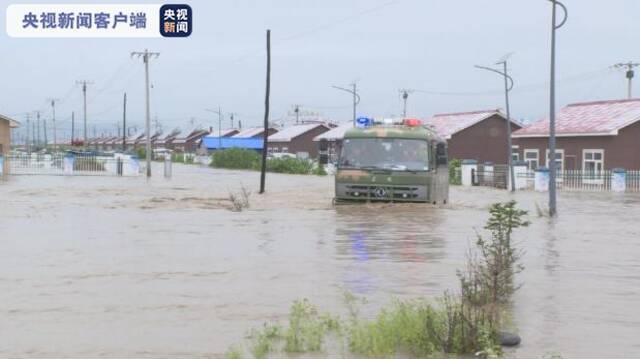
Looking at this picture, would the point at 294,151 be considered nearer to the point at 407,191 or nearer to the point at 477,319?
the point at 407,191

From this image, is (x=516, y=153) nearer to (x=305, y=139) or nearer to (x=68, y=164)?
(x=68, y=164)

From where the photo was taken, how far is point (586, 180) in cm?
4056

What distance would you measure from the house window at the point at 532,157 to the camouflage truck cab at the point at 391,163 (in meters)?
25.8

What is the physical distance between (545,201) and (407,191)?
1180cm

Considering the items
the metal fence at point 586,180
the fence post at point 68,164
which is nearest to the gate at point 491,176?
the metal fence at point 586,180

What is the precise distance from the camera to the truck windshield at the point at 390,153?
2108 centimetres

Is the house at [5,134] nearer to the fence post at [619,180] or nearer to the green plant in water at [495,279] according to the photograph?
the fence post at [619,180]

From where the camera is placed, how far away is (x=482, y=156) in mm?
55906

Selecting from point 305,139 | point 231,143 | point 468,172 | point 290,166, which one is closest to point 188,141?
point 231,143

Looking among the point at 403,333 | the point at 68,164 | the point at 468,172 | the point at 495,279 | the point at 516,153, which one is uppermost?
the point at 516,153

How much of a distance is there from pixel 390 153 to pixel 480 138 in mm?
35633

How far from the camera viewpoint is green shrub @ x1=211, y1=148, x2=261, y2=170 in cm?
7144

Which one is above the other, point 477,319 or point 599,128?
point 599,128

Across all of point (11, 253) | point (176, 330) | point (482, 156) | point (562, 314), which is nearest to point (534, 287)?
point (562, 314)
